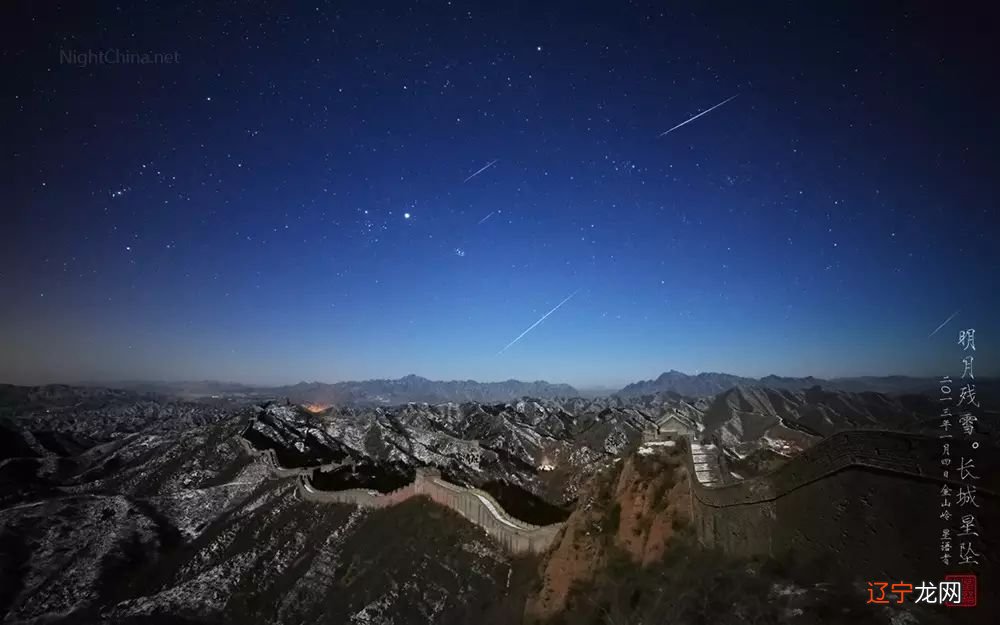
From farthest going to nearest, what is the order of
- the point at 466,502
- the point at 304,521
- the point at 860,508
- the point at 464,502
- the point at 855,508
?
the point at 304,521 → the point at 464,502 → the point at 466,502 → the point at 855,508 → the point at 860,508

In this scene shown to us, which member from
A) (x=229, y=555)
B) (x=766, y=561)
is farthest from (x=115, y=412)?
(x=766, y=561)

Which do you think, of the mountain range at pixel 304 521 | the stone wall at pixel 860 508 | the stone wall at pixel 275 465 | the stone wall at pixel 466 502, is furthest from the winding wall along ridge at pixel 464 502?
the stone wall at pixel 860 508

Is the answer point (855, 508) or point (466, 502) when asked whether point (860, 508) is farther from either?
point (466, 502)

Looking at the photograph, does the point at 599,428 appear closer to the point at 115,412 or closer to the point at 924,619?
the point at 924,619

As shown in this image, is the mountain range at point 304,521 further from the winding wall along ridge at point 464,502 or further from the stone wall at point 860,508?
the stone wall at point 860,508

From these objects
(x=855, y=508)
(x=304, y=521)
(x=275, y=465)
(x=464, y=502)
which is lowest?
(x=304, y=521)

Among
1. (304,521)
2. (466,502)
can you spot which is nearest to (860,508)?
(466,502)

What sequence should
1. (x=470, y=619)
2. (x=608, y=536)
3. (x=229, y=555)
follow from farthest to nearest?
(x=229, y=555) → (x=470, y=619) → (x=608, y=536)
